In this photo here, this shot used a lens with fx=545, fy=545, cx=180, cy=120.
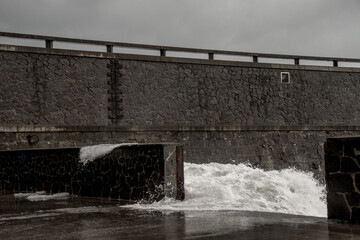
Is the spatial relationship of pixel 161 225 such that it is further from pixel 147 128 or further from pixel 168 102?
pixel 168 102

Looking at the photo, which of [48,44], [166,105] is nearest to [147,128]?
[166,105]

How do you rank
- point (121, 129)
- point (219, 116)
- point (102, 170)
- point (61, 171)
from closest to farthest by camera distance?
point (102, 170) → point (61, 171) → point (121, 129) → point (219, 116)

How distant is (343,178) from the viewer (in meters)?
5.49

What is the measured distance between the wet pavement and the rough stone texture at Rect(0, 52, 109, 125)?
995 cm

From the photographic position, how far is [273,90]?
22.1 meters

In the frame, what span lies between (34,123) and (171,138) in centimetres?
427

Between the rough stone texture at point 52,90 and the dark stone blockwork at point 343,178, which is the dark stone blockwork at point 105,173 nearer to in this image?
the dark stone blockwork at point 343,178

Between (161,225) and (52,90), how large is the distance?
1273cm

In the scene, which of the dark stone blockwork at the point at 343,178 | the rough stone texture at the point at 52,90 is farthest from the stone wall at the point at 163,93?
the dark stone blockwork at the point at 343,178

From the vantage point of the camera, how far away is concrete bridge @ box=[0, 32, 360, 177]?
1652cm

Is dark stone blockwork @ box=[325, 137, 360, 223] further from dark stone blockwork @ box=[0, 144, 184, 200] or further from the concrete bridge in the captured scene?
the concrete bridge

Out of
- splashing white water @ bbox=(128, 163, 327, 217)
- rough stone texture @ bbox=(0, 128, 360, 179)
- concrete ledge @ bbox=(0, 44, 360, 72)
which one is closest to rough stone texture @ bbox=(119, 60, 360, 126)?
concrete ledge @ bbox=(0, 44, 360, 72)

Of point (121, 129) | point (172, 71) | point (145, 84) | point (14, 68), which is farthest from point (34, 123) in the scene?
point (172, 71)

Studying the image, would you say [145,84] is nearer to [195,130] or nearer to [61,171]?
[195,130]
